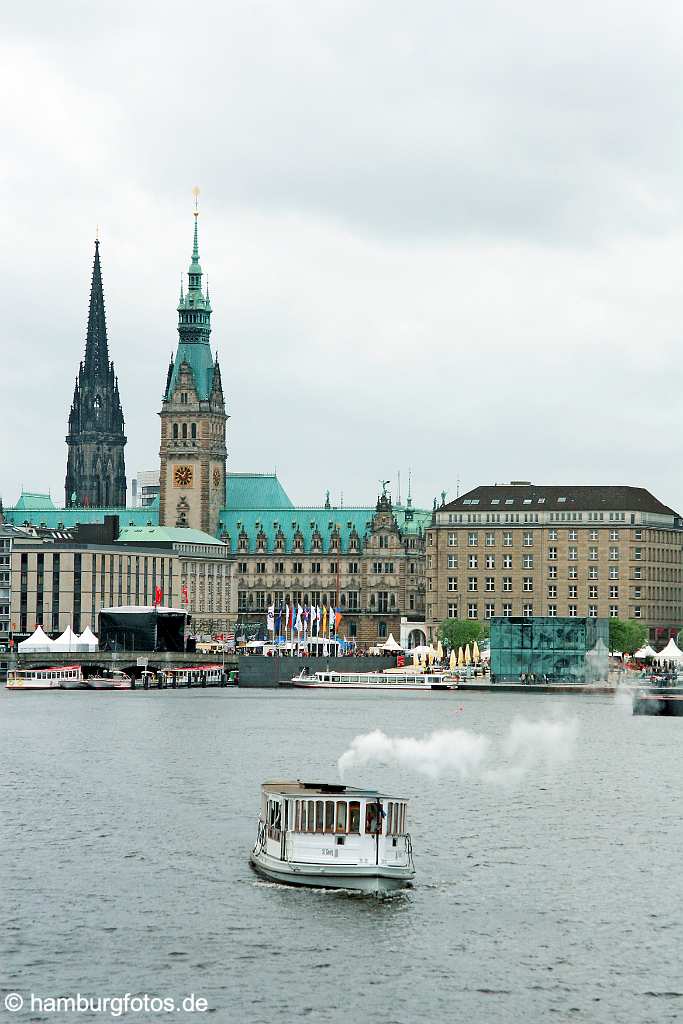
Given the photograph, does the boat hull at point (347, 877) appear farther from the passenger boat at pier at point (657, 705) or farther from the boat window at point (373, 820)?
the passenger boat at pier at point (657, 705)

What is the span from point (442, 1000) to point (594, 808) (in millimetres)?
44402

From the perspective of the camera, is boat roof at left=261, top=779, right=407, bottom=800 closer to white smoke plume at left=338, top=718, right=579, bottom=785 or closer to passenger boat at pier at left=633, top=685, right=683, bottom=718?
white smoke plume at left=338, top=718, right=579, bottom=785

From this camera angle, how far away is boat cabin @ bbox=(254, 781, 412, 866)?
77.8 m

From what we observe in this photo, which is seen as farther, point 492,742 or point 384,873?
point 492,742

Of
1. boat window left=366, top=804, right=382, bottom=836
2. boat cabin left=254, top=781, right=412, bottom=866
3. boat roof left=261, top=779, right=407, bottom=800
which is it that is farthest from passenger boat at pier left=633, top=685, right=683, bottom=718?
boat window left=366, top=804, right=382, bottom=836

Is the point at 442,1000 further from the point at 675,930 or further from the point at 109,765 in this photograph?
the point at 109,765

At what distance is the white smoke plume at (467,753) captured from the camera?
129125 millimetres

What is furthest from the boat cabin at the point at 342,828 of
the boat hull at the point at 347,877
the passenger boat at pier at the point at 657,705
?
Result: the passenger boat at pier at the point at 657,705

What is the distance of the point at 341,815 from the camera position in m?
78.1

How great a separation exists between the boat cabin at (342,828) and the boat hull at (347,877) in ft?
0.92

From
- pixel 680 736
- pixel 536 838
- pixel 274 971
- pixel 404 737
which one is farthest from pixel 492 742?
pixel 274 971

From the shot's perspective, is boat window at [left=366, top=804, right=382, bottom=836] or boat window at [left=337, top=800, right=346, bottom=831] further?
boat window at [left=337, top=800, right=346, bottom=831]

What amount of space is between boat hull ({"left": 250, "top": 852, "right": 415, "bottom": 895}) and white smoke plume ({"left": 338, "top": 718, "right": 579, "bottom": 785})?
40888 mm

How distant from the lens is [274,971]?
6744 cm
